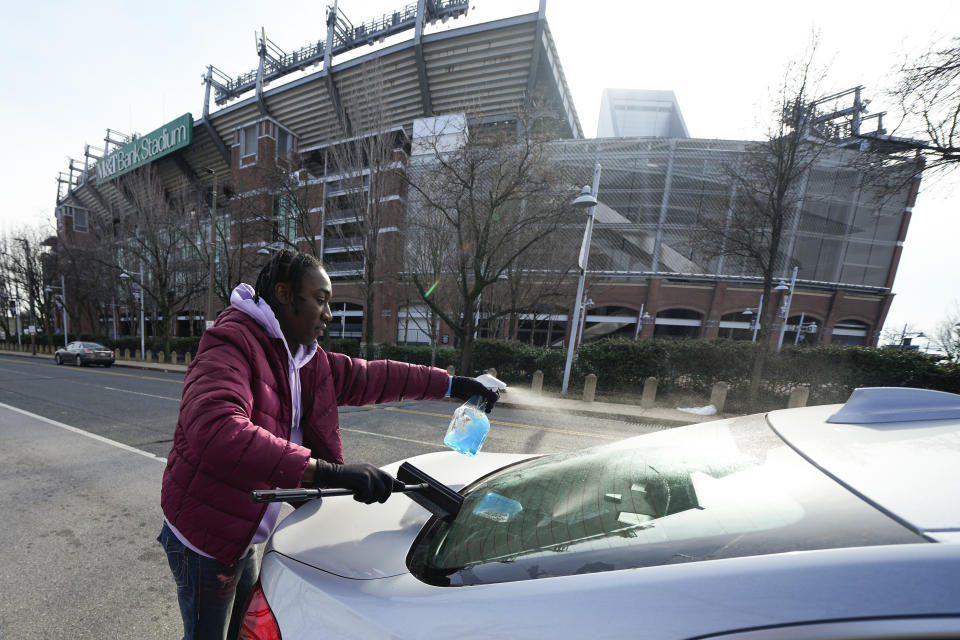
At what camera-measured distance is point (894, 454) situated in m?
0.92

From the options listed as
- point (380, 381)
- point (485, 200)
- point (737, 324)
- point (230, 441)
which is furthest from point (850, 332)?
point (230, 441)

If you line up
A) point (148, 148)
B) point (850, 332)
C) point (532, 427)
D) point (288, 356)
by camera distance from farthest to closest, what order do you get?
point (148, 148) → point (850, 332) → point (532, 427) → point (288, 356)

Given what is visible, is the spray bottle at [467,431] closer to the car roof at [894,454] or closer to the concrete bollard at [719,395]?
the car roof at [894,454]

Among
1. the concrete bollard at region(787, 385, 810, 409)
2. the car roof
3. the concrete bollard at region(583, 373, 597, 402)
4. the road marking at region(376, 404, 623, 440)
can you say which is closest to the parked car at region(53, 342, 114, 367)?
the road marking at region(376, 404, 623, 440)

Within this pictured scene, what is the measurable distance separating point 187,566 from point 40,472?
484cm

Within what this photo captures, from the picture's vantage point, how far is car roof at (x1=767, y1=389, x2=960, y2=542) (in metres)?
0.72

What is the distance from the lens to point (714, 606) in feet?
2.11

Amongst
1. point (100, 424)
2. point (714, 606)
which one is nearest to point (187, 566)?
point (714, 606)

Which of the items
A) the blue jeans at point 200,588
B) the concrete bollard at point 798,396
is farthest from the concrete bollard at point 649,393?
the blue jeans at point 200,588

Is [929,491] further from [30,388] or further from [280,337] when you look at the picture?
[30,388]

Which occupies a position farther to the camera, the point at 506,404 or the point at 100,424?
the point at 506,404

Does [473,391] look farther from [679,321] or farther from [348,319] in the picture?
[348,319]

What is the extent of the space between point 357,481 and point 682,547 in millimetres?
963

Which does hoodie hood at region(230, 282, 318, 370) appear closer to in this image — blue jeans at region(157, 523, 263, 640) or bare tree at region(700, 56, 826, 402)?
blue jeans at region(157, 523, 263, 640)
